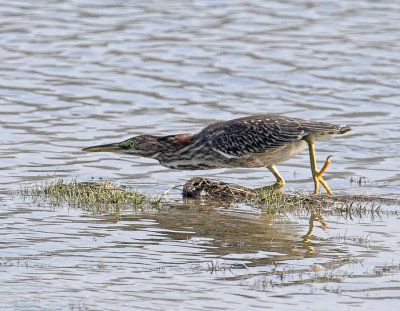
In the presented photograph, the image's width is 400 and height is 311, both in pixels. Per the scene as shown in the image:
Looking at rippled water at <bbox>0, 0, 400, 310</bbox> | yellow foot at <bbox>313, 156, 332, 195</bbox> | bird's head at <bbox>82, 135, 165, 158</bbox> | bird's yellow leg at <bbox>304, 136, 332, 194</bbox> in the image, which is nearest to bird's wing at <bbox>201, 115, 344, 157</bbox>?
bird's yellow leg at <bbox>304, 136, 332, 194</bbox>

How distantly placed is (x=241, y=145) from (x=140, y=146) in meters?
1.31

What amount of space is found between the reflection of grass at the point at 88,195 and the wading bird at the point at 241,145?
0.88 m

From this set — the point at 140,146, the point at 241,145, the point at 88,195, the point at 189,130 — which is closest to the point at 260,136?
the point at 241,145

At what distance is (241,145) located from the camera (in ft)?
39.5

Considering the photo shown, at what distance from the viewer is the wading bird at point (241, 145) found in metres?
12.0

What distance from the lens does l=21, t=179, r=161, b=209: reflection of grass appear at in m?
11.0

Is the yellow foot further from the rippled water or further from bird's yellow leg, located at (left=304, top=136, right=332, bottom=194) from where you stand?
the rippled water

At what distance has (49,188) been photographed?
11.5 metres

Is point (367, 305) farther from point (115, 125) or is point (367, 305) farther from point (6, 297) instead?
point (115, 125)

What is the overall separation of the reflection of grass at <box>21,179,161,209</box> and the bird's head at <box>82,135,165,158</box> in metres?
0.83

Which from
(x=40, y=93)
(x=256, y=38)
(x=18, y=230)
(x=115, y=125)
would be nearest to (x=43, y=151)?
(x=115, y=125)

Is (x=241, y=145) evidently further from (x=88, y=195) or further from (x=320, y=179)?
(x=88, y=195)

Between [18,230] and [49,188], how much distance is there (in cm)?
195

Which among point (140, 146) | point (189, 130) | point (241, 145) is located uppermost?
point (241, 145)
